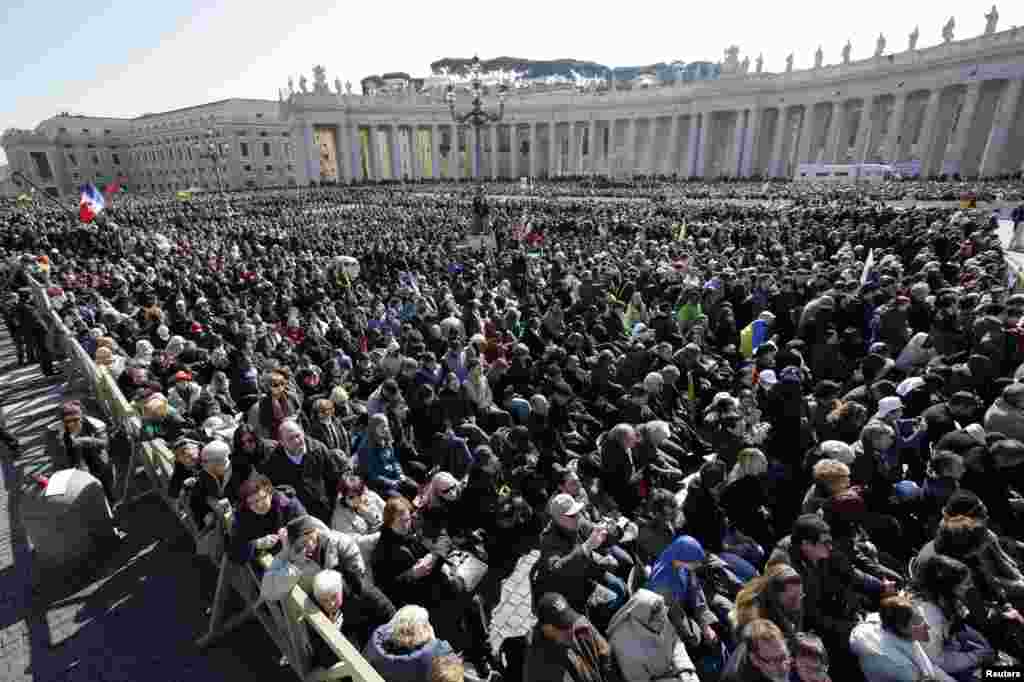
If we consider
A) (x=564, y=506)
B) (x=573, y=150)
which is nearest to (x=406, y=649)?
(x=564, y=506)

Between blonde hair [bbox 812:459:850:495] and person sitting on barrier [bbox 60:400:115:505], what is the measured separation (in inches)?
282

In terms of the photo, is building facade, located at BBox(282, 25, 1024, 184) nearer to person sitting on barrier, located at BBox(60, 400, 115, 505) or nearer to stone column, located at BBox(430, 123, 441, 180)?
stone column, located at BBox(430, 123, 441, 180)

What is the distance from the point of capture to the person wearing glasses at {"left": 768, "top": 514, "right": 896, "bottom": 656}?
11.1 feet

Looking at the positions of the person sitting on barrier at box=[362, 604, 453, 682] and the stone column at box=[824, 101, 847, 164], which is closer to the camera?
the person sitting on barrier at box=[362, 604, 453, 682]

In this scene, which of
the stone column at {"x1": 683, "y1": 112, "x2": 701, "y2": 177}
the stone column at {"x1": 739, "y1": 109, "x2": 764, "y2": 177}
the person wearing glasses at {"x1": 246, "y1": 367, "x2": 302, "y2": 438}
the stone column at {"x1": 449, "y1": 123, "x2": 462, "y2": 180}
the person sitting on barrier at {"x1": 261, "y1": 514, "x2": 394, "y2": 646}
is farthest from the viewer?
the stone column at {"x1": 449, "y1": 123, "x2": 462, "y2": 180}

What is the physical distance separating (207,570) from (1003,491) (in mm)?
7406

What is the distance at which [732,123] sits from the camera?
209 feet

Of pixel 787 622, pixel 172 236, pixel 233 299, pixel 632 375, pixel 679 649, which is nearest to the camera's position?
pixel 787 622

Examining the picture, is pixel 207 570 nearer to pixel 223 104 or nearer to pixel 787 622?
pixel 787 622

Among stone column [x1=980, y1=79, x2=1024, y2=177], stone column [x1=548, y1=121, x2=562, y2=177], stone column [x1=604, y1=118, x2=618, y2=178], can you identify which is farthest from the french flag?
stone column [x1=548, y1=121, x2=562, y2=177]

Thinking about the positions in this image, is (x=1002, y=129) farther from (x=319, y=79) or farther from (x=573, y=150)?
(x=319, y=79)

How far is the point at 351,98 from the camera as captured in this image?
221ft

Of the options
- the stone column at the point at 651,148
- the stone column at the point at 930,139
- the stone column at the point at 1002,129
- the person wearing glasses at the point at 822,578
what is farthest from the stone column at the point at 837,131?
the person wearing glasses at the point at 822,578

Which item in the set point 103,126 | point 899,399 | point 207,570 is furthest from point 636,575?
point 103,126
